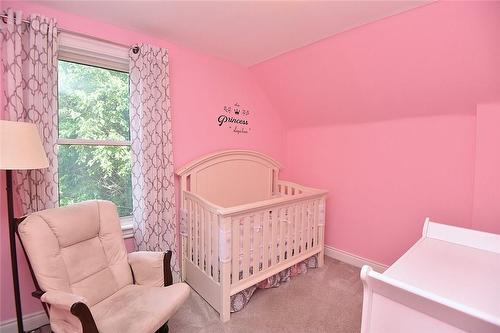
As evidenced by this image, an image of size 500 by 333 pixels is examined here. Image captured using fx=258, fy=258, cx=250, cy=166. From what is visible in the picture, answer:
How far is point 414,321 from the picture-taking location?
3.52ft

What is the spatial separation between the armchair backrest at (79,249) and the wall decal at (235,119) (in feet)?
4.72

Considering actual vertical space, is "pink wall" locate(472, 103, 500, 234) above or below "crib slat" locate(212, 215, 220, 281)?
above

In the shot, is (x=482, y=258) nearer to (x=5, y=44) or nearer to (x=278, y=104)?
(x=278, y=104)

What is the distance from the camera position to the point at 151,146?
2156mm

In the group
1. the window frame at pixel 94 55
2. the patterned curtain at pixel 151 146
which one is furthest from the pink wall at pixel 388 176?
the window frame at pixel 94 55

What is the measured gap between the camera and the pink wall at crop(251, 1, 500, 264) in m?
1.82

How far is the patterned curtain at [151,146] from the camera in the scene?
6.93 ft

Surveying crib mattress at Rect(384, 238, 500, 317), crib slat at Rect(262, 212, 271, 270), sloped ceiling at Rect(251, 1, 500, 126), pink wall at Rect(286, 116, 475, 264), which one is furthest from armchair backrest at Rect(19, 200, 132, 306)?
pink wall at Rect(286, 116, 475, 264)

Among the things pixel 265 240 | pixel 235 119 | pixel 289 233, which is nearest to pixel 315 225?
pixel 289 233

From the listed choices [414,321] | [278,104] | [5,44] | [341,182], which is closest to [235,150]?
[278,104]

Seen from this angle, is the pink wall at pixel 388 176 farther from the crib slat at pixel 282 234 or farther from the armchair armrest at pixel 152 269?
the armchair armrest at pixel 152 269

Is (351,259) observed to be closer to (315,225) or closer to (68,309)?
(315,225)

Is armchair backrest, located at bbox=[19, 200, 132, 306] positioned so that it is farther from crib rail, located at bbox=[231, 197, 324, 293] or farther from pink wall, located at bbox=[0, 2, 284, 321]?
crib rail, located at bbox=[231, 197, 324, 293]

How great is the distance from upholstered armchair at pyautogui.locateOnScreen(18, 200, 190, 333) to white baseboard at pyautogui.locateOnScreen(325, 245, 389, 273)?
1986 millimetres
